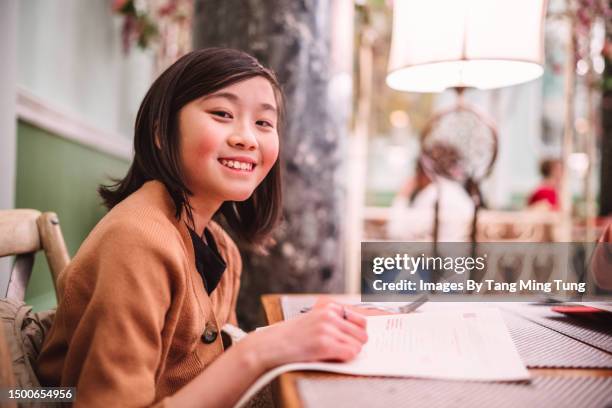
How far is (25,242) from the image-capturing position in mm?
1048

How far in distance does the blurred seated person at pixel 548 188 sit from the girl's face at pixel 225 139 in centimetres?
454

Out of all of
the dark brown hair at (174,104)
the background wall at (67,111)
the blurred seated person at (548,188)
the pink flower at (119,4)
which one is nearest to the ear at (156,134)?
the dark brown hair at (174,104)

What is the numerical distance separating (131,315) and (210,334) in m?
0.22

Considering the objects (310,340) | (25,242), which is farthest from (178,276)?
(25,242)

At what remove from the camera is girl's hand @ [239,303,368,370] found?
2.35 feet

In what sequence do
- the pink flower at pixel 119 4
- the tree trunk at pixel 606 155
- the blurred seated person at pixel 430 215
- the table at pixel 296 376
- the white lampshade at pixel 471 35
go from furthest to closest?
the blurred seated person at pixel 430 215, the tree trunk at pixel 606 155, the pink flower at pixel 119 4, the white lampshade at pixel 471 35, the table at pixel 296 376

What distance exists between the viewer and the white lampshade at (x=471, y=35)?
132cm

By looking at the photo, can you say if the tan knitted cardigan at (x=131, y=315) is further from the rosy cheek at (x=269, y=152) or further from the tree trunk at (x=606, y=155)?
the tree trunk at (x=606, y=155)

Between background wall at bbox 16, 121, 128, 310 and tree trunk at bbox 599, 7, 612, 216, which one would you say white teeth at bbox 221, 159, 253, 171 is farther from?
tree trunk at bbox 599, 7, 612, 216

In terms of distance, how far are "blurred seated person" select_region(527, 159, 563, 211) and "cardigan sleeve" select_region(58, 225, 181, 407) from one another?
4.81m

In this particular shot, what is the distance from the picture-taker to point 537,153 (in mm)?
10266

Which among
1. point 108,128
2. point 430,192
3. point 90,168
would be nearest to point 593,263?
point 90,168

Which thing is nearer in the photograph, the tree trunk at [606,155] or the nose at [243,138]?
the nose at [243,138]

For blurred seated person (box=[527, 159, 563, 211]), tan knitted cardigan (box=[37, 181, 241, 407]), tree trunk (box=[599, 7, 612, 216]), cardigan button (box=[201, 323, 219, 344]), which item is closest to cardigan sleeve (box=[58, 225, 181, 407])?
tan knitted cardigan (box=[37, 181, 241, 407])
